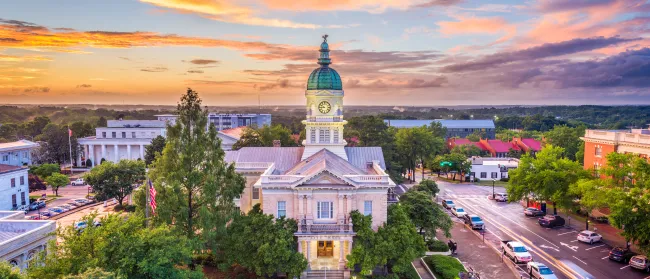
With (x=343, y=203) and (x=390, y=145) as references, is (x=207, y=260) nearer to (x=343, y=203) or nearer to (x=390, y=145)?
(x=343, y=203)

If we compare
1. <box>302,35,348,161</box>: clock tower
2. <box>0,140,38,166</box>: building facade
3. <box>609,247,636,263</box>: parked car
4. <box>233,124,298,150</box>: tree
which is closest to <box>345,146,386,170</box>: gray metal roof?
<box>302,35,348,161</box>: clock tower

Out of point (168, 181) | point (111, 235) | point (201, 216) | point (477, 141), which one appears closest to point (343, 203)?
point (201, 216)

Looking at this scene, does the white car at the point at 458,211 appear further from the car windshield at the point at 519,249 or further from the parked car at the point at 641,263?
the parked car at the point at 641,263

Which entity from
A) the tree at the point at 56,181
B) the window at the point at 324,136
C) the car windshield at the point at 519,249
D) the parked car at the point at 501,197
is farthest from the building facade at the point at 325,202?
the tree at the point at 56,181

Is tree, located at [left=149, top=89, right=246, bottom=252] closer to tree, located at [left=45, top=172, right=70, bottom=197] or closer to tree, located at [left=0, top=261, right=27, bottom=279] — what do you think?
tree, located at [left=0, top=261, right=27, bottom=279]

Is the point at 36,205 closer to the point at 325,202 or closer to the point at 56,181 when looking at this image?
the point at 56,181
